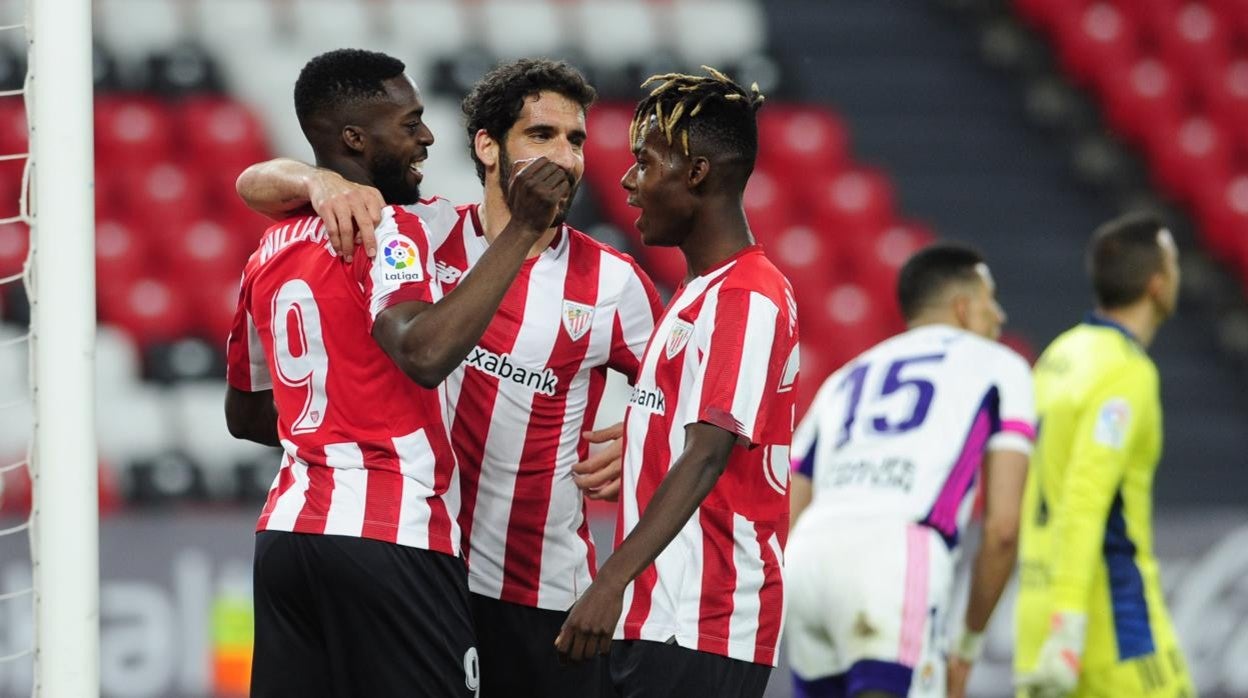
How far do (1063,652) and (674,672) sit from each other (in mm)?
2233

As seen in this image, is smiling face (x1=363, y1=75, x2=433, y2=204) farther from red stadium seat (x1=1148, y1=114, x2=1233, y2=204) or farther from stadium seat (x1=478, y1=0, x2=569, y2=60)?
red stadium seat (x1=1148, y1=114, x2=1233, y2=204)

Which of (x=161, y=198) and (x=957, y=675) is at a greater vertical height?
(x=161, y=198)

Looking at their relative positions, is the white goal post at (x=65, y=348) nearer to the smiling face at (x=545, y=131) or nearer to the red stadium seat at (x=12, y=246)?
the smiling face at (x=545, y=131)

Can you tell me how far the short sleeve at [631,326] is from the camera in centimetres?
383

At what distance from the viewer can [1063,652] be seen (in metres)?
5.07

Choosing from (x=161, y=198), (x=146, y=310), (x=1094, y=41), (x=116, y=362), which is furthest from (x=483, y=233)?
(x=1094, y=41)

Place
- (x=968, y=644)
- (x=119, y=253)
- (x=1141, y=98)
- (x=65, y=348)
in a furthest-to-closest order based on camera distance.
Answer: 1. (x=1141, y=98)
2. (x=119, y=253)
3. (x=968, y=644)
4. (x=65, y=348)

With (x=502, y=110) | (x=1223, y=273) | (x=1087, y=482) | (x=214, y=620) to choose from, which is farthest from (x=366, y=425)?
(x=1223, y=273)

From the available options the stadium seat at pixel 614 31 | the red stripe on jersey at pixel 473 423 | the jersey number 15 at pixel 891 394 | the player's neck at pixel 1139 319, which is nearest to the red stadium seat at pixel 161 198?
the stadium seat at pixel 614 31

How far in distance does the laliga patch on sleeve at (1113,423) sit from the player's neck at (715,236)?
7.13 feet

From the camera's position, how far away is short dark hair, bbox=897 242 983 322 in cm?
534

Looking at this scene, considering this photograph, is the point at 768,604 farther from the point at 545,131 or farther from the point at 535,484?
the point at 545,131

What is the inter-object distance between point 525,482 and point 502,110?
2.65 feet

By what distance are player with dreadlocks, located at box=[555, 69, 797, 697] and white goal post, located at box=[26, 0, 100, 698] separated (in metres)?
0.97
